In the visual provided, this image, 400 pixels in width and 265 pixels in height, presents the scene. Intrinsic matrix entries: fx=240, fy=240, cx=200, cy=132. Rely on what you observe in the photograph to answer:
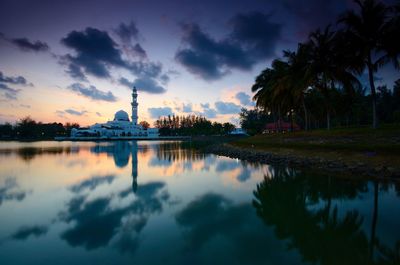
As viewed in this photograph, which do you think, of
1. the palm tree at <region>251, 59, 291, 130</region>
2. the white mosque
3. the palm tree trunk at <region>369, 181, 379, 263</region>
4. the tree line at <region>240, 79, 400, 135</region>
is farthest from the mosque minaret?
the palm tree trunk at <region>369, 181, 379, 263</region>

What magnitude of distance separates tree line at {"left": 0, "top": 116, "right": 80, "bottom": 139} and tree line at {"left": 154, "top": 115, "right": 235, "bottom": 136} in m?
56.8

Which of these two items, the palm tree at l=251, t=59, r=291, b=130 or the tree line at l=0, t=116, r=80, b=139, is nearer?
the palm tree at l=251, t=59, r=291, b=130

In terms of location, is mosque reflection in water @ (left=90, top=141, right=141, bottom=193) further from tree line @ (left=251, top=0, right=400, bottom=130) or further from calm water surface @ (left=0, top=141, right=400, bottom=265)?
tree line @ (left=251, top=0, right=400, bottom=130)

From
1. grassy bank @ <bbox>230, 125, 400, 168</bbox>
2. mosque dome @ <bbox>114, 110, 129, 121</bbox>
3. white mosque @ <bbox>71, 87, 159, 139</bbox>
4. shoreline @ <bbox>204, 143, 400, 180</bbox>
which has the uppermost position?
mosque dome @ <bbox>114, 110, 129, 121</bbox>

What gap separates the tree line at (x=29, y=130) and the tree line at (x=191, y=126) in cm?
5680

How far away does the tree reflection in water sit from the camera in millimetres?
6730

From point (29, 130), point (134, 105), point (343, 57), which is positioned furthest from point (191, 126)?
point (343, 57)

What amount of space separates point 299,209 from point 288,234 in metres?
2.85

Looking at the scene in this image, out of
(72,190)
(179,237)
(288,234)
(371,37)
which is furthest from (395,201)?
(371,37)

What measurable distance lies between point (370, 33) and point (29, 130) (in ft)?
481

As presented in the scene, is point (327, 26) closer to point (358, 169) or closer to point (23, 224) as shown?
point (358, 169)

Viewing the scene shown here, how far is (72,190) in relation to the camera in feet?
48.5

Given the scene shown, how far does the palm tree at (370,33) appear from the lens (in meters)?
26.2

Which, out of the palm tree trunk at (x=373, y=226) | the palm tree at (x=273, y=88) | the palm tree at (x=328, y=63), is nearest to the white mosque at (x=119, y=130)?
the palm tree at (x=273, y=88)
